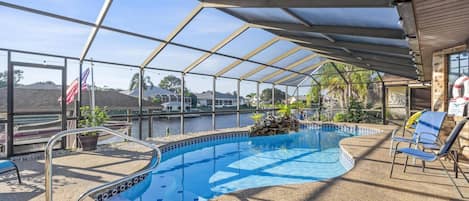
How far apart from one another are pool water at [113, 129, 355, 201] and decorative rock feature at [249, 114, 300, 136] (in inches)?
29.8

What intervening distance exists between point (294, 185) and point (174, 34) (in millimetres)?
4995

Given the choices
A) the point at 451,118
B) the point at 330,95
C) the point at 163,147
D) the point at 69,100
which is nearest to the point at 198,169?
the point at 163,147

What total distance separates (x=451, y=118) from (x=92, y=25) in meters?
7.66

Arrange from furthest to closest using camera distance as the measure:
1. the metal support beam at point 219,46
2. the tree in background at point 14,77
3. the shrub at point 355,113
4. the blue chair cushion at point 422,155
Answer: the shrub at point 355,113, the metal support beam at point 219,46, the tree in background at point 14,77, the blue chair cushion at point 422,155

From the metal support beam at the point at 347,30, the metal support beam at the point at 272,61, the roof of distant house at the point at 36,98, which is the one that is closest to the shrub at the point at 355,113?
the metal support beam at the point at 272,61

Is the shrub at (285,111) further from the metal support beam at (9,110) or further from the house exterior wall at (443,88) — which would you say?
the metal support beam at (9,110)

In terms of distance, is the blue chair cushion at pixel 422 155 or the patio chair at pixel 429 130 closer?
the blue chair cushion at pixel 422 155

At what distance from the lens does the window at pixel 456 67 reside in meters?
5.03

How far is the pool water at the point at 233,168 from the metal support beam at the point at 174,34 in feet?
9.58

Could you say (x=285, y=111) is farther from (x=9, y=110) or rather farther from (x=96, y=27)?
(x=9, y=110)

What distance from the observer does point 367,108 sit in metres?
15.2

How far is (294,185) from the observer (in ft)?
12.5

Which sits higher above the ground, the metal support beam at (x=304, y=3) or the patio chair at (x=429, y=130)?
the metal support beam at (x=304, y=3)

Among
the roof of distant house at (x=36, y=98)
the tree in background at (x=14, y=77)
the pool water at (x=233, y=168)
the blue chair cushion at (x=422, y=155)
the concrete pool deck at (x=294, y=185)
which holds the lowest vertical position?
the pool water at (x=233, y=168)
